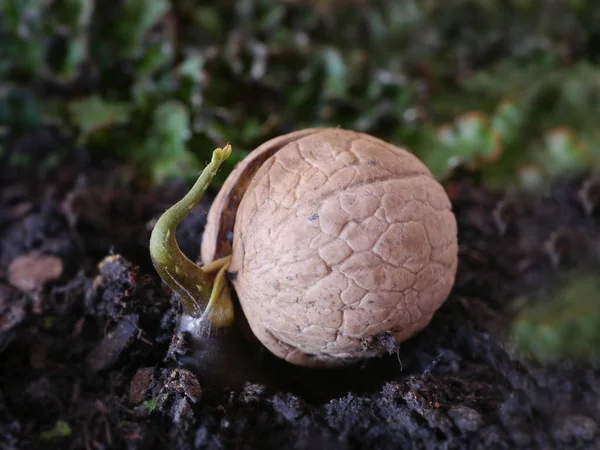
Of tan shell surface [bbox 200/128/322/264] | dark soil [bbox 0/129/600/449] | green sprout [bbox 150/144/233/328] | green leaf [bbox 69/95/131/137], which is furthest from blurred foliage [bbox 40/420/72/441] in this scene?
green leaf [bbox 69/95/131/137]

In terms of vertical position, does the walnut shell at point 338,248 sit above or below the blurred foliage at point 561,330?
above

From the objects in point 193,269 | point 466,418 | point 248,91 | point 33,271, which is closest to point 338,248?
point 193,269

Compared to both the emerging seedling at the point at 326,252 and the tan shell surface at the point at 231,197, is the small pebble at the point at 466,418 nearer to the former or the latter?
the emerging seedling at the point at 326,252

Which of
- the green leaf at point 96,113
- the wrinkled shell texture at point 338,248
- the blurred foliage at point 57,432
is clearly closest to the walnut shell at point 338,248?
the wrinkled shell texture at point 338,248

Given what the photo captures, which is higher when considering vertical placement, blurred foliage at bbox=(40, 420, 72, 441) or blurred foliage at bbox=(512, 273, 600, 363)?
blurred foliage at bbox=(40, 420, 72, 441)

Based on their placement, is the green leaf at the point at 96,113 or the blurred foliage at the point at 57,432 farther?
the green leaf at the point at 96,113

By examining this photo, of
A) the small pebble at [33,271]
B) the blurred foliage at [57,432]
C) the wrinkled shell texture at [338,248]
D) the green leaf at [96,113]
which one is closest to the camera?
the wrinkled shell texture at [338,248]

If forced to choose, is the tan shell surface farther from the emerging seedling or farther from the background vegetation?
the background vegetation

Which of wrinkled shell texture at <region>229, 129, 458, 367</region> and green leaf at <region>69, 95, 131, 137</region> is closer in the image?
wrinkled shell texture at <region>229, 129, 458, 367</region>
